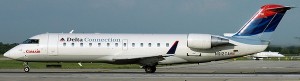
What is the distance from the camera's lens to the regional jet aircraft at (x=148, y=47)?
1384 inches

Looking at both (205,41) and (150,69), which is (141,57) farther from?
(205,41)

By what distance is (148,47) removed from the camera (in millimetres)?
35375

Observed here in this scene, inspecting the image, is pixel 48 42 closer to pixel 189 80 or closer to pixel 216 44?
pixel 216 44

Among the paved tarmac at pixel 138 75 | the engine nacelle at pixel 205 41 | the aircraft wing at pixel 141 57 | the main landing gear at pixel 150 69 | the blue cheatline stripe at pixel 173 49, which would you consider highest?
the engine nacelle at pixel 205 41

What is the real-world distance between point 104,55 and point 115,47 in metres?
0.88

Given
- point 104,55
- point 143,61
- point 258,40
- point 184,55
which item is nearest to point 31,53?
point 104,55

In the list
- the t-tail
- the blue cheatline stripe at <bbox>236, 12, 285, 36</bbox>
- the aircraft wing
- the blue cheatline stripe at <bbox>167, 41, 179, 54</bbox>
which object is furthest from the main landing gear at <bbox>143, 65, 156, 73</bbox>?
the blue cheatline stripe at <bbox>236, 12, 285, 36</bbox>

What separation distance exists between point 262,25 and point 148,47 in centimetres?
766

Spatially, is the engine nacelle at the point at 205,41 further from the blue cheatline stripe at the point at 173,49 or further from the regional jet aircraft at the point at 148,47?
the blue cheatline stripe at the point at 173,49

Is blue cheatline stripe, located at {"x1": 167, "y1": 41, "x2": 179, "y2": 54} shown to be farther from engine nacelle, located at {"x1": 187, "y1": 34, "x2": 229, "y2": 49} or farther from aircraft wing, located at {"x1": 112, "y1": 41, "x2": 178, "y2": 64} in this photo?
engine nacelle, located at {"x1": 187, "y1": 34, "x2": 229, "y2": 49}

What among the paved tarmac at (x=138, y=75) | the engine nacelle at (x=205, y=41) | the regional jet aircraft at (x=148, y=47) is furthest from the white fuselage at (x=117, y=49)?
the paved tarmac at (x=138, y=75)

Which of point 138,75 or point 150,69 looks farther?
point 150,69

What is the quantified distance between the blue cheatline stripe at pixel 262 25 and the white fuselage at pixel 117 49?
680mm

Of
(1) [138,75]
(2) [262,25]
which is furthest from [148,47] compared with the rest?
(2) [262,25]
